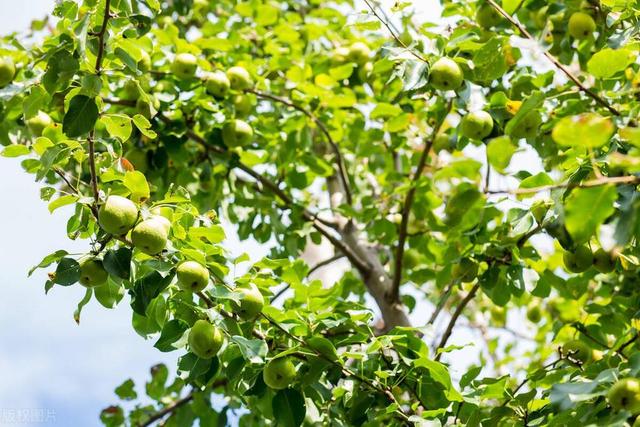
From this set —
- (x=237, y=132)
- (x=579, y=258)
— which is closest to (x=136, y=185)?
(x=237, y=132)

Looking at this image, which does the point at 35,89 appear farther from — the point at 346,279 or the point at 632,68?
the point at 632,68

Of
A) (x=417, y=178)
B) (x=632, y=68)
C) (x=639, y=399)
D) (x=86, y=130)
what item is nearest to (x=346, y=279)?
(x=417, y=178)

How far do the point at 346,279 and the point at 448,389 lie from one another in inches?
53.4

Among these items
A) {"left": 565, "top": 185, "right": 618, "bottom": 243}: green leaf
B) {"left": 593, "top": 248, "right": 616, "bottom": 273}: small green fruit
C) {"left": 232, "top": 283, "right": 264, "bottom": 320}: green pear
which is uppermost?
{"left": 232, "top": 283, "right": 264, "bottom": 320}: green pear

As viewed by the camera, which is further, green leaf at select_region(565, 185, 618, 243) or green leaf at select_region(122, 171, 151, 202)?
green leaf at select_region(122, 171, 151, 202)

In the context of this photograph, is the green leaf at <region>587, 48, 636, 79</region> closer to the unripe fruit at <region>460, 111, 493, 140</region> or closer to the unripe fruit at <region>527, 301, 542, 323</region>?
the unripe fruit at <region>460, 111, 493, 140</region>

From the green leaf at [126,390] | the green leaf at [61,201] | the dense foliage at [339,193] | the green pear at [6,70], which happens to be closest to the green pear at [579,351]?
the dense foliage at [339,193]

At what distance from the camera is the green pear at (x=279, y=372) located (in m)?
2.06

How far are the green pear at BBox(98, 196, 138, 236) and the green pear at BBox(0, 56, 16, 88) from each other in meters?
0.97

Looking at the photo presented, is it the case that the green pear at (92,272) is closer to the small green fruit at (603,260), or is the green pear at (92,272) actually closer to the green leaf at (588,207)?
the green leaf at (588,207)

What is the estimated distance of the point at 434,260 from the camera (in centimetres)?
340

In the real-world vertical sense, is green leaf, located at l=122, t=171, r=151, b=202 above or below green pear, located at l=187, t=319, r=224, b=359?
above

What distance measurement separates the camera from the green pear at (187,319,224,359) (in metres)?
1.97

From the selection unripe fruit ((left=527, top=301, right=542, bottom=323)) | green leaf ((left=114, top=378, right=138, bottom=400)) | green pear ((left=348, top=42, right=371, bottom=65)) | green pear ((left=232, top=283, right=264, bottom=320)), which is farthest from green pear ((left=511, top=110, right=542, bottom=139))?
green leaf ((left=114, top=378, right=138, bottom=400))
